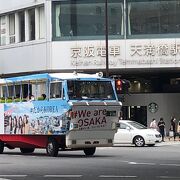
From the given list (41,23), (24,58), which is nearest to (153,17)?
(41,23)

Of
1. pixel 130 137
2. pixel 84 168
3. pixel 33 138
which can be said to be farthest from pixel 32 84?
pixel 130 137

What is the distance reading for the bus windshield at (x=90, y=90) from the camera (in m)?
23.6

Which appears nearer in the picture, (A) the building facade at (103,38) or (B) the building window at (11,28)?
(A) the building facade at (103,38)

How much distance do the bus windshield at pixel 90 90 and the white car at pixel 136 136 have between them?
10.2m

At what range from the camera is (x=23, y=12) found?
48562 millimetres

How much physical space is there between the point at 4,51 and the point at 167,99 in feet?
46.4

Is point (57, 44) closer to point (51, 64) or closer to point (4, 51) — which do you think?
point (51, 64)

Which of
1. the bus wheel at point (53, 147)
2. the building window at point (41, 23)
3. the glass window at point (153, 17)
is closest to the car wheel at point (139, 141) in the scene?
the bus wheel at point (53, 147)

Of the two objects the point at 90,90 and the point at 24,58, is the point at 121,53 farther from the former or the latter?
the point at 90,90

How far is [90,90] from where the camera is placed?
24125 mm

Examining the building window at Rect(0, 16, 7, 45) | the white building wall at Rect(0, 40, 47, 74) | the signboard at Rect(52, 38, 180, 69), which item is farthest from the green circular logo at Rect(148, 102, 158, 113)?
the building window at Rect(0, 16, 7, 45)

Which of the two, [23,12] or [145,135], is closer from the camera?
[145,135]

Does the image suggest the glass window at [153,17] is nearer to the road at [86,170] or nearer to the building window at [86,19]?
the building window at [86,19]

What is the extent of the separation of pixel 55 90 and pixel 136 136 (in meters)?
11.7
